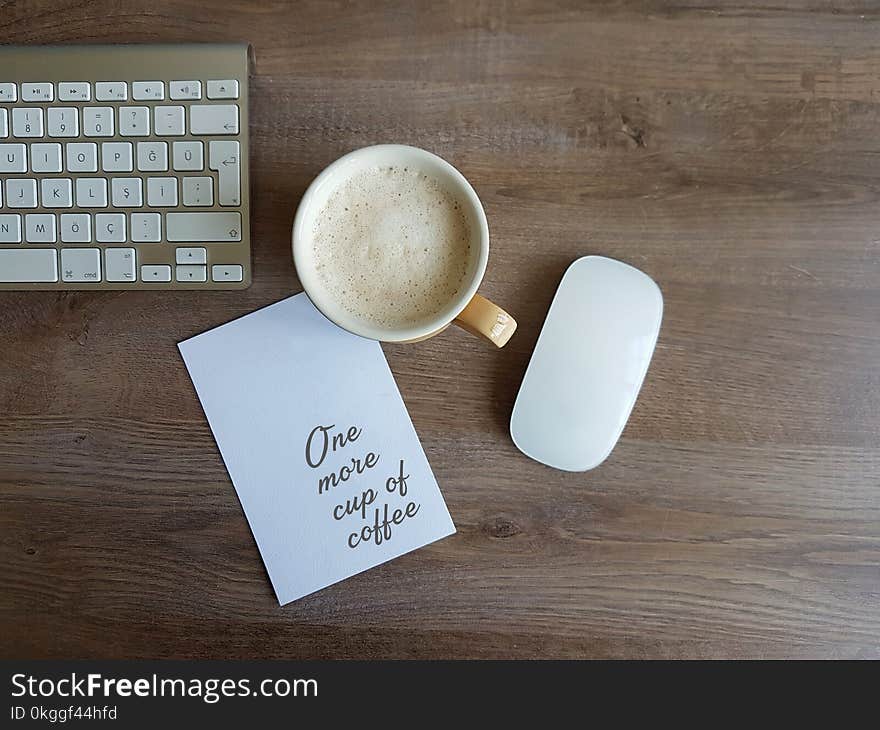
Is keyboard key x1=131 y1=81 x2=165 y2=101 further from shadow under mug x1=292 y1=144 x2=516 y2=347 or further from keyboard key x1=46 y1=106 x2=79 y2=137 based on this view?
shadow under mug x1=292 y1=144 x2=516 y2=347

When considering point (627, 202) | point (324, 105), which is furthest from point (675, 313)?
point (324, 105)

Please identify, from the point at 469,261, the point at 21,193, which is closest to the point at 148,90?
the point at 21,193

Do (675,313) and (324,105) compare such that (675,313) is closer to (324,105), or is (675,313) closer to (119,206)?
(324,105)

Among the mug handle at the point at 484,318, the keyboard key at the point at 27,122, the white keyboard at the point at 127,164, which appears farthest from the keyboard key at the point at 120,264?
the mug handle at the point at 484,318

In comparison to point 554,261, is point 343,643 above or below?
below

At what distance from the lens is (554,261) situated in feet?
2.01

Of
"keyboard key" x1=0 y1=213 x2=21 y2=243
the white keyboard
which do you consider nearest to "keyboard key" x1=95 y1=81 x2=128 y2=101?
the white keyboard

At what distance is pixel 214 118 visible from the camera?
59 centimetres

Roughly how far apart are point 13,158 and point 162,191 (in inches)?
4.7

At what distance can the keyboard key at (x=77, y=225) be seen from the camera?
592 mm

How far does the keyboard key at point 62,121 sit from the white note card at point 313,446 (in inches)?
7.3

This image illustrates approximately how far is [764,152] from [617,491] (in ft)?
0.97

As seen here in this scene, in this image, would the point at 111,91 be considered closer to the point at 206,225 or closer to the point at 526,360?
the point at 206,225

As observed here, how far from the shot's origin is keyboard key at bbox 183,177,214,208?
23.2 inches
